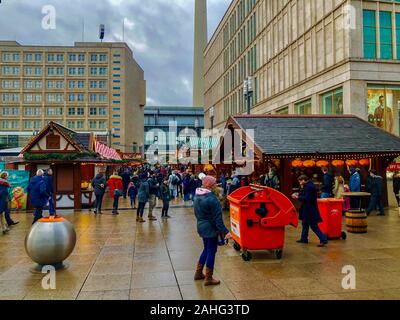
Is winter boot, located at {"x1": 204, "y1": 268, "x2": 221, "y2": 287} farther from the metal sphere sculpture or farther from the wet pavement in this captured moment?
the metal sphere sculpture

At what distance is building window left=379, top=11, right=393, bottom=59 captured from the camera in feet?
86.2

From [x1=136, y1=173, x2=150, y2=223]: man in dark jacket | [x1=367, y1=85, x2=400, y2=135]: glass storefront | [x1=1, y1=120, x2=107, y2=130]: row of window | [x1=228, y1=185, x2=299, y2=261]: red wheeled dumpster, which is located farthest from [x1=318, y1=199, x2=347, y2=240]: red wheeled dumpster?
[x1=1, y1=120, x2=107, y2=130]: row of window

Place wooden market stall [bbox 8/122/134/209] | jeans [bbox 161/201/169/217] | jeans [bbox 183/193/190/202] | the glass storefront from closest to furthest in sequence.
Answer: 1. jeans [bbox 161/201/169/217]
2. wooden market stall [bbox 8/122/134/209]
3. jeans [bbox 183/193/190/202]
4. the glass storefront

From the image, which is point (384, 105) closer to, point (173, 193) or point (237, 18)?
point (173, 193)

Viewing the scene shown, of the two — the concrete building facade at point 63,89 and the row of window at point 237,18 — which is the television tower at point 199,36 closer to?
the concrete building facade at point 63,89

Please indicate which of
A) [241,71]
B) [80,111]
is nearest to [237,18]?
[241,71]

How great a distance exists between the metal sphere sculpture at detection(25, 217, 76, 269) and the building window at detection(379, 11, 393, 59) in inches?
1015

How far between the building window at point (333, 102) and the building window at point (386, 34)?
376cm

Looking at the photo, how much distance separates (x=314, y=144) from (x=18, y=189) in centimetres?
1281
